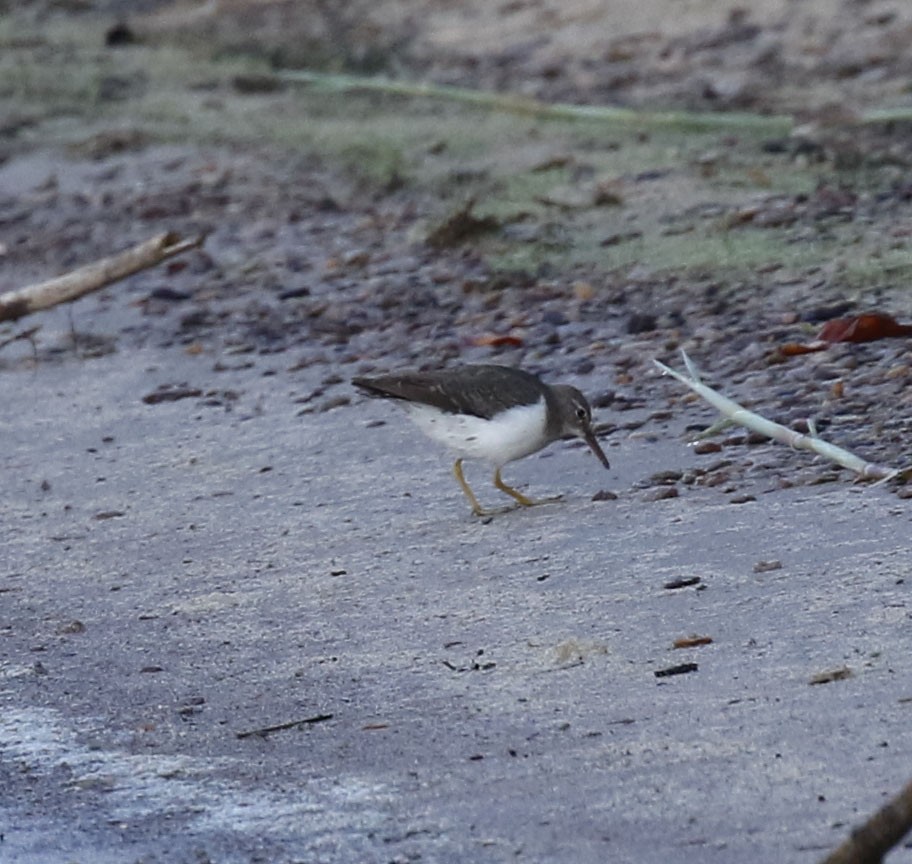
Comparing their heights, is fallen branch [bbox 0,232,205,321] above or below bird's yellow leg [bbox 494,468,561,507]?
above

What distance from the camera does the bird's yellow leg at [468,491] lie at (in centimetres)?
621

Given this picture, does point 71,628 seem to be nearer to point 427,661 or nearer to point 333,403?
point 427,661

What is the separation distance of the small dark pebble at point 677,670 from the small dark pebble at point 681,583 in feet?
1.80

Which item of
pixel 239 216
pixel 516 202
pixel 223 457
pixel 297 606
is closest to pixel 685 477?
pixel 297 606

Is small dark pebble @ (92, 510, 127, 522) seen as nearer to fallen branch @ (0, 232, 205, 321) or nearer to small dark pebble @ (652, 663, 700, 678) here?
fallen branch @ (0, 232, 205, 321)

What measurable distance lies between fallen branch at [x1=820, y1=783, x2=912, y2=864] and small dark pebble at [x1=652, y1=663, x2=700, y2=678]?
1628 mm

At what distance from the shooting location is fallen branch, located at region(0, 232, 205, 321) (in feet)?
23.3

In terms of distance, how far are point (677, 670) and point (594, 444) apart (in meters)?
1.82

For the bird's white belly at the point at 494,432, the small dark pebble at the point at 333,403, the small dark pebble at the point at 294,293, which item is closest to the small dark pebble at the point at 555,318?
the small dark pebble at the point at 333,403

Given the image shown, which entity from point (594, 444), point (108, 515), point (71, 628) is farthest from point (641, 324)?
point (71, 628)

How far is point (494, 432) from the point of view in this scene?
6.19m

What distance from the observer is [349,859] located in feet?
12.6

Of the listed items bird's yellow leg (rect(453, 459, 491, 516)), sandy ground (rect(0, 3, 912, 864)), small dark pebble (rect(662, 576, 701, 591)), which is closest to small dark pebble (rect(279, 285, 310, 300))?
sandy ground (rect(0, 3, 912, 864))

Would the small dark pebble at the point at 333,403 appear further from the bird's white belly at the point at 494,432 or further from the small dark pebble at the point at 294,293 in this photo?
the small dark pebble at the point at 294,293
